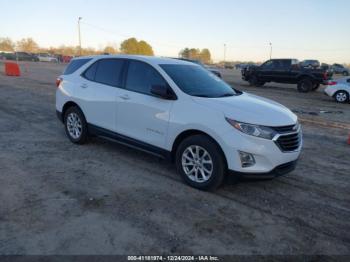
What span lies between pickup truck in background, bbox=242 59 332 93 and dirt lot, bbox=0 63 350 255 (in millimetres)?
15843

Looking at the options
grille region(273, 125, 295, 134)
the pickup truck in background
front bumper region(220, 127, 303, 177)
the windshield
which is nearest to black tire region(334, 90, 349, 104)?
the pickup truck in background

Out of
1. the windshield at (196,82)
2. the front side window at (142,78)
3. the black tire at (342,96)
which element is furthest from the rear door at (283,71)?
the front side window at (142,78)

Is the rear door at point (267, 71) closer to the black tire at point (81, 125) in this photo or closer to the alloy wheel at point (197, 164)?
the black tire at point (81, 125)

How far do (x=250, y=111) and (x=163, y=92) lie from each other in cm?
128

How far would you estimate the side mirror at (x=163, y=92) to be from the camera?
493 centimetres

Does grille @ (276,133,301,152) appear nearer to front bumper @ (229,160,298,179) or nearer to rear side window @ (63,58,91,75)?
front bumper @ (229,160,298,179)

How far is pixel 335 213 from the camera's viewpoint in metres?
4.32

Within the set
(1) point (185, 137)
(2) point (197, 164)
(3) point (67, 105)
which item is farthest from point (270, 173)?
(3) point (67, 105)

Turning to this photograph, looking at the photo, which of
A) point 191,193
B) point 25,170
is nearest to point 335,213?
point 191,193

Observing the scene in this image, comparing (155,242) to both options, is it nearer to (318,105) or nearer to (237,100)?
(237,100)

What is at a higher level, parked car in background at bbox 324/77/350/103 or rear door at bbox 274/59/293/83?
rear door at bbox 274/59/293/83

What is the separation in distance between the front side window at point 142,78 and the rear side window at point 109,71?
25 centimetres

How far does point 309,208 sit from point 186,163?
1.76 meters

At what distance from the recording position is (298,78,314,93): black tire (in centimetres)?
2121
